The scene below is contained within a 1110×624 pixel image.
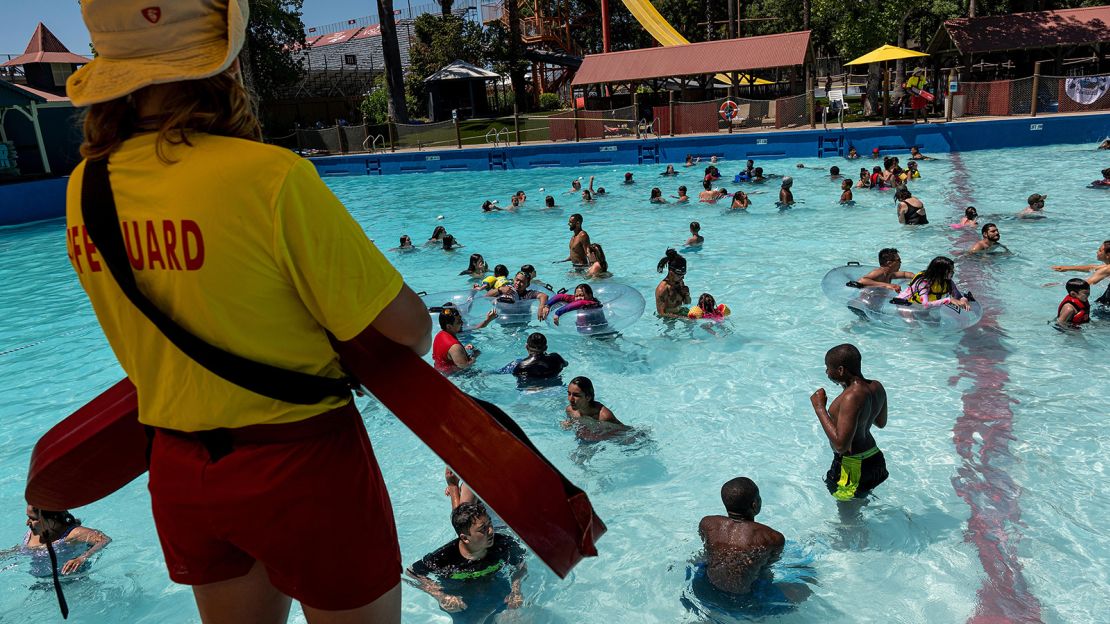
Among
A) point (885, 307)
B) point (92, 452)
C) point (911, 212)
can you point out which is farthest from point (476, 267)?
point (92, 452)

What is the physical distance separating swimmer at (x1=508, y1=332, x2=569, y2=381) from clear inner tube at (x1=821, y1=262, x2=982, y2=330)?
329 centimetres

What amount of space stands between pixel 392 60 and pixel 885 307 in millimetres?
25488

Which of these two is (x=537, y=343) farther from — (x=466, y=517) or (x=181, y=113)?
(x=181, y=113)

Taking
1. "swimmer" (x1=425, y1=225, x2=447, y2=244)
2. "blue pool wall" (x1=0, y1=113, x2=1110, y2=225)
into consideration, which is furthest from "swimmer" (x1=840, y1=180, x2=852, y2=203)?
"swimmer" (x1=425, y1=225, x2=447, y2=244)

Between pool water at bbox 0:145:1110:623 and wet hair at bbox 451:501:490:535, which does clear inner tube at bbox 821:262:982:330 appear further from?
wet hair at bbox 451:501:490:535

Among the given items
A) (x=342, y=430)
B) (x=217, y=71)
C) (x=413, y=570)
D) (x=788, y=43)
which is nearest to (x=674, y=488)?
(x=413, y=570)

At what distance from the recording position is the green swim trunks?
4676mm

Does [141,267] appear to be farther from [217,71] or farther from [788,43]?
[788,43]

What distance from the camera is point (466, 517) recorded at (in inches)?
158

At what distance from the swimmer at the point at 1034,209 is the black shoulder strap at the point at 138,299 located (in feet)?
45.0

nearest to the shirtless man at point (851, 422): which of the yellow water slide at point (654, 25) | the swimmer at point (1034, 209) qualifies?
the swimmer at point (1034, 209)

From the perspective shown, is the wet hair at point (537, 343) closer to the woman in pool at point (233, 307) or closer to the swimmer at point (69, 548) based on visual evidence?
the swimmer at point (69, 548)

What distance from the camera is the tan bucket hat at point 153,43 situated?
133 centimetres

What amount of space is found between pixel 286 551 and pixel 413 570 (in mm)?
2884
